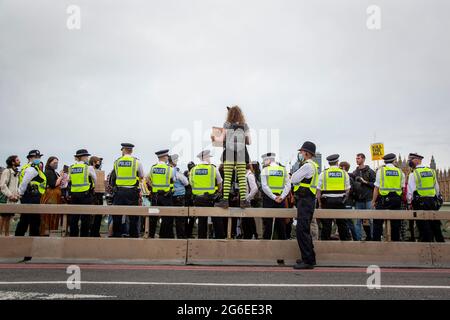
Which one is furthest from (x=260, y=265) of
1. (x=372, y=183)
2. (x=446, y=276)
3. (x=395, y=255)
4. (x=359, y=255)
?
(x=372, y=183)

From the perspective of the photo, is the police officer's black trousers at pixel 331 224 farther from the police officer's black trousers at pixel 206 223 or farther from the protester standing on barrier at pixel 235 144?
the protester standing on barrier at pixel 235 144

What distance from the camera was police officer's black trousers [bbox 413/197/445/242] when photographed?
8.84 m

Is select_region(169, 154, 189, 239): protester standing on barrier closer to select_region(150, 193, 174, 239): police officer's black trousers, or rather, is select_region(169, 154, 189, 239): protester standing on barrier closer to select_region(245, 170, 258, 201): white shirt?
select_region(150, 193, 174, 239): police officer's black trousers

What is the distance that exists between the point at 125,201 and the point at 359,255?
5.16 metres

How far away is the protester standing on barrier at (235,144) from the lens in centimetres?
740

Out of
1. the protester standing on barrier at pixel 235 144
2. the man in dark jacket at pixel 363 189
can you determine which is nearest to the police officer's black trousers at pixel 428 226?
the man in dark jacket at pixel 363 189

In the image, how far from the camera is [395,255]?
27.1 ft

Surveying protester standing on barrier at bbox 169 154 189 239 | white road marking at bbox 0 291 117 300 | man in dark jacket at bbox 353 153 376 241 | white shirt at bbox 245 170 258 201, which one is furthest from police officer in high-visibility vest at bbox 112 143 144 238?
man in dark jacket at bbox 353 153 376 241

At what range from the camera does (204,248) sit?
8180 mm

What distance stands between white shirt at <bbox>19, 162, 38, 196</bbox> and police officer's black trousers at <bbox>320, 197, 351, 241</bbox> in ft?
22.1

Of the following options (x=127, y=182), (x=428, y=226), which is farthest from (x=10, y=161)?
(x=428, y=226)

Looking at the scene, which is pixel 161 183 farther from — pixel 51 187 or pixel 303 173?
pixel 303 173

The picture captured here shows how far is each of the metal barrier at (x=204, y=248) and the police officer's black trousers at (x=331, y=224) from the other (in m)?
0.94
